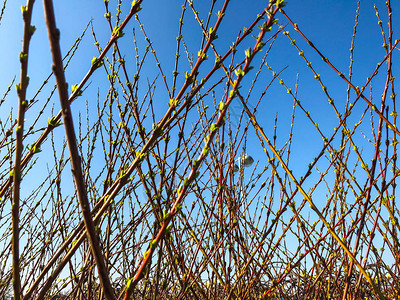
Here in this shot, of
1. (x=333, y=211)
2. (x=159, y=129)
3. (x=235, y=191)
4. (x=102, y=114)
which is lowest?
(x=159, y=129)

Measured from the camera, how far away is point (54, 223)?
84.6 inches

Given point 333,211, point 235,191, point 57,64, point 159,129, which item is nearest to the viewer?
point 57,64

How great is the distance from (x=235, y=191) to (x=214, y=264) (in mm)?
480

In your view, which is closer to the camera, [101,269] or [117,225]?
[101,269]

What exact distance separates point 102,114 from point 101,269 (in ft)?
4.67

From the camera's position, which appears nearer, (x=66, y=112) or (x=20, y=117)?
(x=66, y=112)

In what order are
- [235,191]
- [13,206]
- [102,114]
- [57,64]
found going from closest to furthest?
[57,64] < [13,206] < [102,114] < [235,191]

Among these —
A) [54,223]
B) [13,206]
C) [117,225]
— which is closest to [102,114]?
[117,225]

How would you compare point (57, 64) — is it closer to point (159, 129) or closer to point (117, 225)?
point (159, 129)

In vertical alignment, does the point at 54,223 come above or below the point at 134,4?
below

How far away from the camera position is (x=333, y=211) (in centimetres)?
182

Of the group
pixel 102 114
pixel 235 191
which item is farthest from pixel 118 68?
pixel 235 191

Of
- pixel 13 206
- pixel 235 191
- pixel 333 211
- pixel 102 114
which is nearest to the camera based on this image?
pixel 13 206

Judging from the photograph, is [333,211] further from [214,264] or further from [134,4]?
[134,4]
